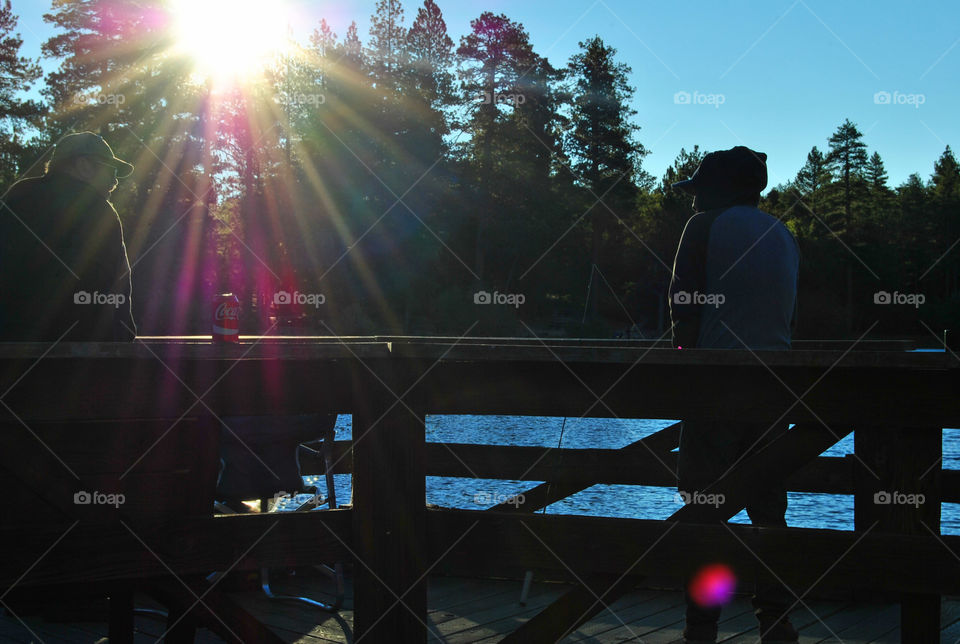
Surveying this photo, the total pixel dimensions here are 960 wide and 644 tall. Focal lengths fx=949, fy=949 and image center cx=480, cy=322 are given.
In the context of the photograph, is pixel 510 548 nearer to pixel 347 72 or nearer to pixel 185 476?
pixel 185 476

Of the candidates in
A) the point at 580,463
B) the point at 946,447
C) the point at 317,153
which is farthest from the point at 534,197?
the point at 580,463

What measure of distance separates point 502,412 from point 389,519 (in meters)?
0.46

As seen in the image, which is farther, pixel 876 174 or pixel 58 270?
pixel 876 174

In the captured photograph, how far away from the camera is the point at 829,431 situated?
278cm

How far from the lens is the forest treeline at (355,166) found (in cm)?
4131

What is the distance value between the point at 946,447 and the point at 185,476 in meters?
18.3

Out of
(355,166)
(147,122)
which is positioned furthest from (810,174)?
(147,122)

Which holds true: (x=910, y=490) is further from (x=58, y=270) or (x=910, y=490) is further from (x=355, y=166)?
(x=355, y=166)

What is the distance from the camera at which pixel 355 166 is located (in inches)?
1724

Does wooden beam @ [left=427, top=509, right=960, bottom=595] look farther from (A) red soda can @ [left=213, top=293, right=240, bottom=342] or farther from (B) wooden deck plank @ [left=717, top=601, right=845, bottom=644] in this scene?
(B) wooden deck plank @ [left=717, top=601, right=845, bottom=644]

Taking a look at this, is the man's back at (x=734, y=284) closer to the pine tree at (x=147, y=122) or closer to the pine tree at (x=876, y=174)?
the pine tree at (x=147, y=122)

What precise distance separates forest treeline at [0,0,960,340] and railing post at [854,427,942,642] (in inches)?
1261

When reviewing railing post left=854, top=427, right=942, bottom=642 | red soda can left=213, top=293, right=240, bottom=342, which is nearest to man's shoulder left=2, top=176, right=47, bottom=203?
red soda can left=213, top=293, right=240, bottom=342

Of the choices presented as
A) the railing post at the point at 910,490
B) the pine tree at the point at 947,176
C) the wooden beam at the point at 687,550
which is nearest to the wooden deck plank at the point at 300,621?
the wooden beam at the point at 687,550
